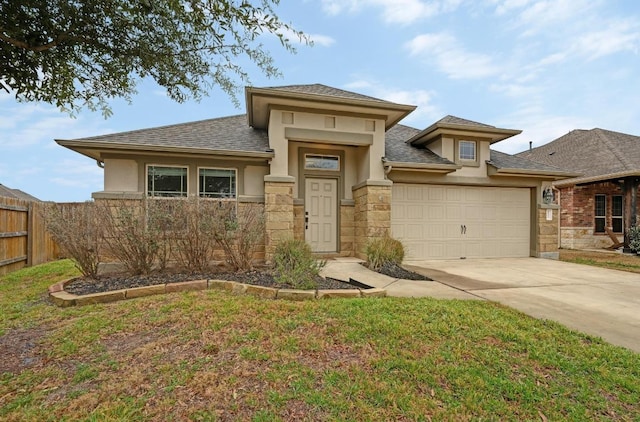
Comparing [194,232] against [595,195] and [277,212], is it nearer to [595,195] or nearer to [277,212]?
[277,212]

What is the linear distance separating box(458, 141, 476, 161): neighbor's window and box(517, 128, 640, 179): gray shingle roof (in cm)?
607

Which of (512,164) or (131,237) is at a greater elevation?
(512,164)

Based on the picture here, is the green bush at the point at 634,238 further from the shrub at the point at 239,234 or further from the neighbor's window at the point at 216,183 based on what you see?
the neighbor's window at the point at 216,183

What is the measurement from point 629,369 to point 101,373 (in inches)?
179

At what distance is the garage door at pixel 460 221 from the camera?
9.48 metres

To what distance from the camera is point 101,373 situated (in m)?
2.69

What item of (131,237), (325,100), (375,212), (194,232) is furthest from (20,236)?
(375,212)

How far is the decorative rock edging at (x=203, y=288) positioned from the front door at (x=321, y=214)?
4.35m

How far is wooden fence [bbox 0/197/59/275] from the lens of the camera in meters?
7.59

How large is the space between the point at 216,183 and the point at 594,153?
16.5 metres

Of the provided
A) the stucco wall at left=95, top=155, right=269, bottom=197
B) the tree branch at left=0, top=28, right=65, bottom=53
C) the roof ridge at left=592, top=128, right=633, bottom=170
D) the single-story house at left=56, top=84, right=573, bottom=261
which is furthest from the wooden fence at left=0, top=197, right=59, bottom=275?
the roof ridge at left=592, top=128, right=633, bottom=170

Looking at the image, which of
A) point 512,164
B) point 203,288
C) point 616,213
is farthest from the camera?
point 616,213

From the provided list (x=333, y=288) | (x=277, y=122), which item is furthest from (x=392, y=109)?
(x=333, y=288)

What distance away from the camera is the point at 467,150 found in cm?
1012
